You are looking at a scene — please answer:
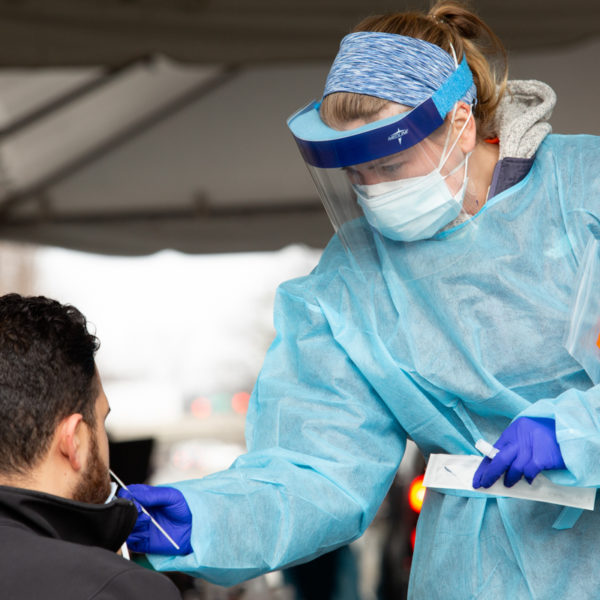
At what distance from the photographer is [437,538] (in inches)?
63.2

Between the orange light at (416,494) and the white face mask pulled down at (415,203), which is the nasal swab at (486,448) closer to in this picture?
the white face mask pulled down at (415,203)

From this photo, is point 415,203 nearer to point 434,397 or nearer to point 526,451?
point 434,397

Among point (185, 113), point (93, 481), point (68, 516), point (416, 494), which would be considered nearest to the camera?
point (68, 516)

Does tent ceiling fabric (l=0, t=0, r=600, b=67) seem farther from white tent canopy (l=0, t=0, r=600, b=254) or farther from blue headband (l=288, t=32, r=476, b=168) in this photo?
blue headband (l=288, t=32, r=476, b=168)

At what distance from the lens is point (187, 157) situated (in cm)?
489

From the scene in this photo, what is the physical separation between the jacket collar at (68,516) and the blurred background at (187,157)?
288cm

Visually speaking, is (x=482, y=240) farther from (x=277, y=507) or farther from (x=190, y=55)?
(x=190, y=55)

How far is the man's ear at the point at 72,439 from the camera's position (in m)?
1.25

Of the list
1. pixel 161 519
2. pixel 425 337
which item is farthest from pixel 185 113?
pixel 161 519

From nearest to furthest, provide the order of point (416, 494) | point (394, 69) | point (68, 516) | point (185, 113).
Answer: point (68, 516) < point (394, 69) < point (416, 494) < point (185, 113)

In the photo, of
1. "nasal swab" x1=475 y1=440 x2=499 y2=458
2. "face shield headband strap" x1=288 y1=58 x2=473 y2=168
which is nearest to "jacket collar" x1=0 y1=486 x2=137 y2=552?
"nasal swab" x1=475 y1=440 x2=499 y2=458

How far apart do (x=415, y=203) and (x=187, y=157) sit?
11.4ft

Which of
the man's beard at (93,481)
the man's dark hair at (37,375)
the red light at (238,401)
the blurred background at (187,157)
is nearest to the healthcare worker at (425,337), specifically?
the man's beard at (93,481)

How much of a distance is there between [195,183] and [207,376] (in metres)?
2.27
